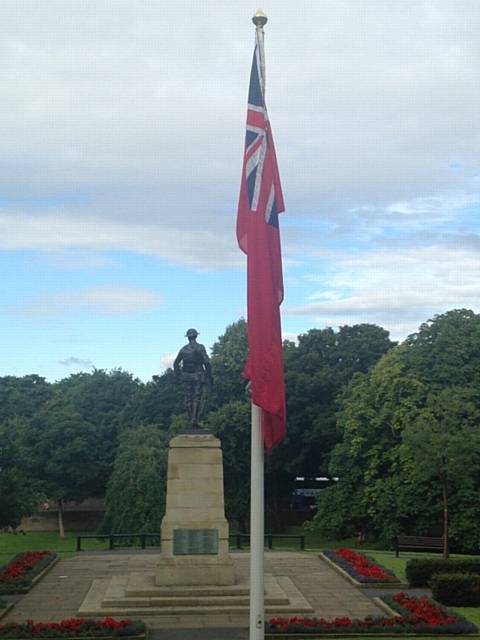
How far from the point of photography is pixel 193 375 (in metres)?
24.0

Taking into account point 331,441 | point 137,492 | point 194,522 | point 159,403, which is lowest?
point 194,522

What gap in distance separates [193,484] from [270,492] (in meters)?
33.5

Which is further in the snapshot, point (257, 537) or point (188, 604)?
point (188, 604)

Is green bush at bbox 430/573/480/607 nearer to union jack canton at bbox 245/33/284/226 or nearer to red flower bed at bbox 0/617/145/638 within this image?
red flower bed at bbox 0/617/145/638

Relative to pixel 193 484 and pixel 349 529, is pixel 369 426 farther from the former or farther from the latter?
pixel 193 484

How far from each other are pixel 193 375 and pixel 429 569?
8.89 m

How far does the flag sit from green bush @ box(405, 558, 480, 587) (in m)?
14.3

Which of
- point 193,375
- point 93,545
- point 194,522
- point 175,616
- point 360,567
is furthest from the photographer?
point 93,545

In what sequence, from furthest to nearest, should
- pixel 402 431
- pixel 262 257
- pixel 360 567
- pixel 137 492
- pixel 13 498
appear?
pixel 137 492
pixel 402 431
pixel 13 498
pixel 360 567
pixel 262 257

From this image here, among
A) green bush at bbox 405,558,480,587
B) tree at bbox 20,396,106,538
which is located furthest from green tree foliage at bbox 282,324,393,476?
green bush at bbox 405,558,480,587

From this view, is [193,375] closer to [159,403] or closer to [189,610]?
[189,610]

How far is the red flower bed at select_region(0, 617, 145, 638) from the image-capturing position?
17859 millimetres

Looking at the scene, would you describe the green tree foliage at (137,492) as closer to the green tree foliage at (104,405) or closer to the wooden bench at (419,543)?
the wooden bench at (419,543)

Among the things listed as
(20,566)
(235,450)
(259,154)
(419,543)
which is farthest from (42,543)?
(259,154)
